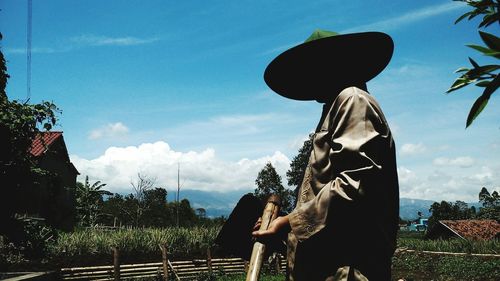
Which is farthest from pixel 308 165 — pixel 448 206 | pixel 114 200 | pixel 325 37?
pixel 448 206

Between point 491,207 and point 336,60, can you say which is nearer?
point 336,60

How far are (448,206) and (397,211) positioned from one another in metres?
69.1

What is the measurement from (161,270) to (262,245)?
47.4 feet

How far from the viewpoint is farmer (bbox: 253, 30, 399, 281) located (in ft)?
5.19

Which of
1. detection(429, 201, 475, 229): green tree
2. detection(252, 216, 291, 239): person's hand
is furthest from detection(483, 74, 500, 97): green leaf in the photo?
detection(429, 201, 475, 229): green tree

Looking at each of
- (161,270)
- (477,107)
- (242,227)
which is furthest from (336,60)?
(161,270)

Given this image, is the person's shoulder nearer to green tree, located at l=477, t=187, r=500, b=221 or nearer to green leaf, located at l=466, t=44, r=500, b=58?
green leaf, located at l=466, t=44, r=500, b=58

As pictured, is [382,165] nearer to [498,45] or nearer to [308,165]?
[308,165]

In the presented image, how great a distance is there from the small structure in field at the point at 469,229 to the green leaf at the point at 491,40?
37.9 m

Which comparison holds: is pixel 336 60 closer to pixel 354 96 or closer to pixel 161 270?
pixel 354 96

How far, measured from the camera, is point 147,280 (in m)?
14.5

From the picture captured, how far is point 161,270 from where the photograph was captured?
1515 centimetres

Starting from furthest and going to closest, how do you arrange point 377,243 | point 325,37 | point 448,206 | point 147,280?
point 448,206, point 147,280, point 325,37, point 377,243

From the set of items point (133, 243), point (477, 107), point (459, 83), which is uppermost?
point (459, 83)
